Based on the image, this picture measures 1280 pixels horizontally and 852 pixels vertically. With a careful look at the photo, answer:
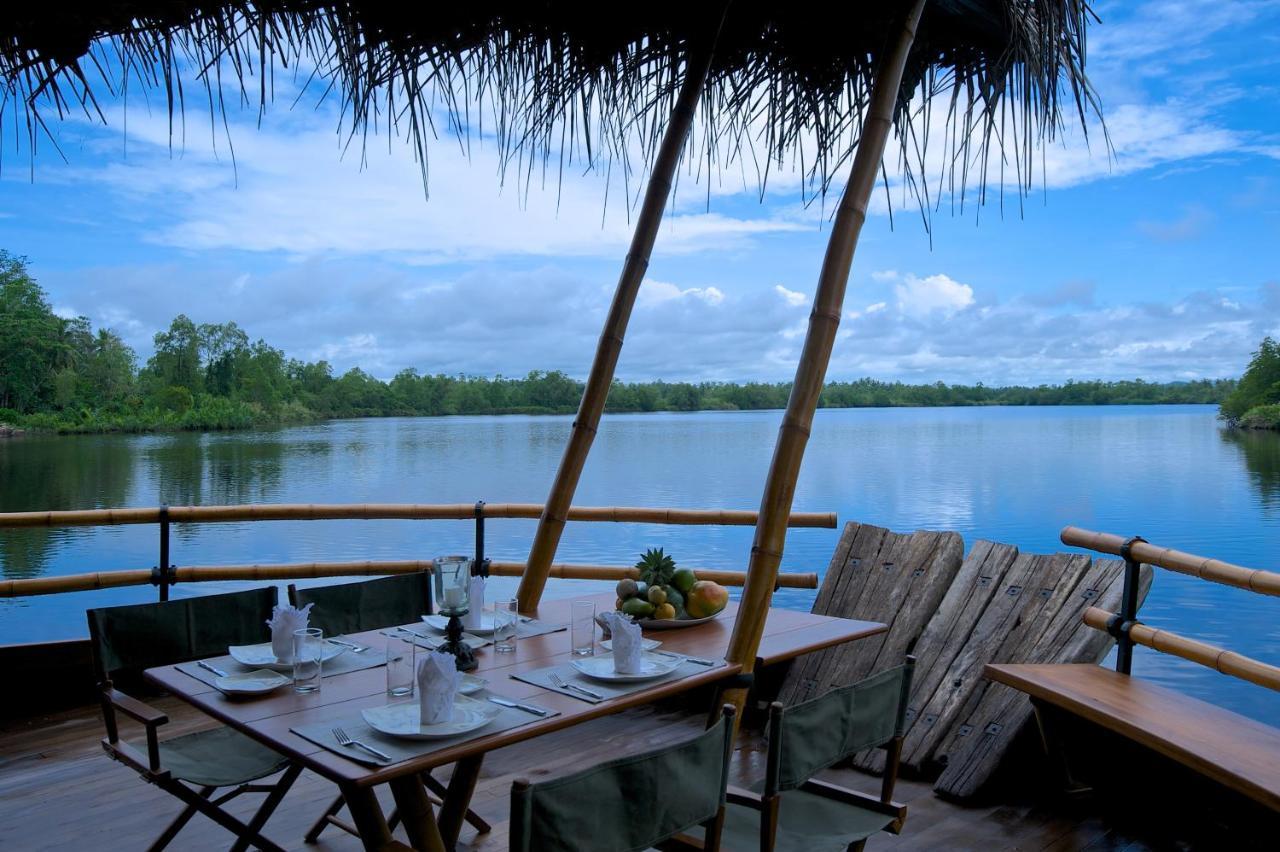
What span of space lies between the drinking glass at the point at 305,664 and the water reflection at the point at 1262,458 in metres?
19.8

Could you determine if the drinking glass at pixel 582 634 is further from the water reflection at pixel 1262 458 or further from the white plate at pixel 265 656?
the water reflection at pixel 1262 458

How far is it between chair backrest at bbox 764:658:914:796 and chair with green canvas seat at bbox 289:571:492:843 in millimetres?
1349

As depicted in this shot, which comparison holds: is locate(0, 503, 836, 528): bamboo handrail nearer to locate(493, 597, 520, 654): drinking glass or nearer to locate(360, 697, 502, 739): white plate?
locate(493, 597, 520, 654): drinking glass

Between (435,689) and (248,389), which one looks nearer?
(435,689)

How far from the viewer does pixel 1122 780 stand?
3039 millimetres

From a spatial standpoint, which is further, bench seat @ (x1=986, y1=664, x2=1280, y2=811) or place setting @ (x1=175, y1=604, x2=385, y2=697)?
bench seat @ (x1=986, y1=664, x2=1280, y2=811)

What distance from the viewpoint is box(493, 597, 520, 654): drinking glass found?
8.17 feet

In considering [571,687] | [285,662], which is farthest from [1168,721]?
[285,662]

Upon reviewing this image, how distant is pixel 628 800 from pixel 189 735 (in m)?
1.76

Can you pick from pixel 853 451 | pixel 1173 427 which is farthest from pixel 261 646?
pixel 1173 427

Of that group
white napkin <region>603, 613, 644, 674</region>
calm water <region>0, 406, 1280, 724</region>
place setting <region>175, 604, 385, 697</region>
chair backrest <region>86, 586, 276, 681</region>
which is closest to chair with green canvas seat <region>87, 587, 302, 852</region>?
chair backrest <region>86, 586, 276, 681</region>

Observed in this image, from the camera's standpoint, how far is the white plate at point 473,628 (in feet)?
8.55

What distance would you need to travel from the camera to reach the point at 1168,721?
266 centimetres

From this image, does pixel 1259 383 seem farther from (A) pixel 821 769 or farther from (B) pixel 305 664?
(B) pixel 305 664
